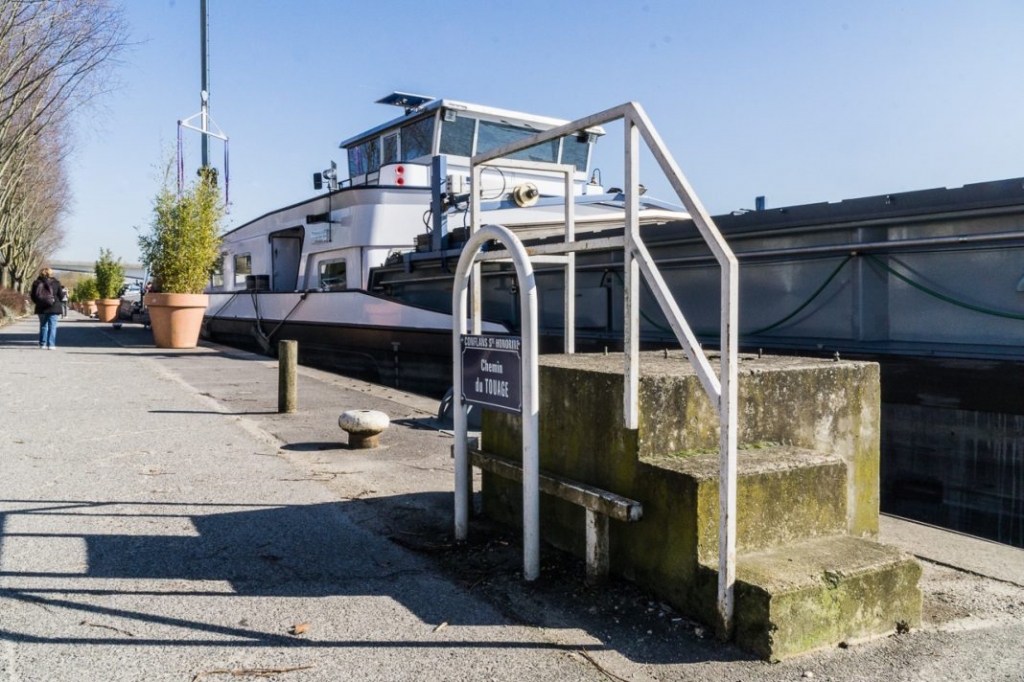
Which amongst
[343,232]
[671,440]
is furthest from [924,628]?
[343,232]

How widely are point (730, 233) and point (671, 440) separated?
423 centimetres

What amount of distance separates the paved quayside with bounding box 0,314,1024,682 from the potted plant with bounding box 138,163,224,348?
400 inches

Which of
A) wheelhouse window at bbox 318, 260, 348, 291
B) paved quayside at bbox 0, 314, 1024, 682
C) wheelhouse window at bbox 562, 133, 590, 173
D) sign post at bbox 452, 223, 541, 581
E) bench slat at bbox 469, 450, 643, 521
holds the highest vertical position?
wheelhouse window at bbox 562, 133, 590, 173

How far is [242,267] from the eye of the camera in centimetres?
1936

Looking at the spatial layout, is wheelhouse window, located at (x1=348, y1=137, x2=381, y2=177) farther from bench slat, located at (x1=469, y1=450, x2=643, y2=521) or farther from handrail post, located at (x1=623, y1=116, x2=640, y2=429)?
handrail post, located at (x1=623, y1=116, x2=640, y2=429)

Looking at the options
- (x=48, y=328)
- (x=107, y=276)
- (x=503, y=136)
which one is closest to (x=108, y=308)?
(x=107, y=276)

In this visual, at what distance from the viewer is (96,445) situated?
6148 millimetres

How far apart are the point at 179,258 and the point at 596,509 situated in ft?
47.4

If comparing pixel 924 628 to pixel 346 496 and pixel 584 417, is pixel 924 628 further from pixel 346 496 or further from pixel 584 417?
pixel 346 496

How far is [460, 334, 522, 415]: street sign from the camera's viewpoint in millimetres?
3471

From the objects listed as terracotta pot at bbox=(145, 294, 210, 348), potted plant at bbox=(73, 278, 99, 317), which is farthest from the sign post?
potted plant at bbox=(73, 278, 99, 317)

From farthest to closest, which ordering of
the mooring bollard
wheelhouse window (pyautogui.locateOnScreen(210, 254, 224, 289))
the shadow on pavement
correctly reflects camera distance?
wheelhouse window (pyautogui.locateOnScreen(210, 254, 224, 289))
the mooring bollard
the shadow on pavement

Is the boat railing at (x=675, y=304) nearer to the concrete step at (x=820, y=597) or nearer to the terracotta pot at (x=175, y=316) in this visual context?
the concrete step at (x=820, y=597)

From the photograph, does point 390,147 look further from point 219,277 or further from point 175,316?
point 219,277
